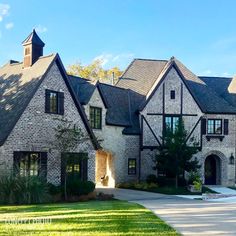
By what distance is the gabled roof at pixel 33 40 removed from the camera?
26.3 meters

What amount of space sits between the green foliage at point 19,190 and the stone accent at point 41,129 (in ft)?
4.96

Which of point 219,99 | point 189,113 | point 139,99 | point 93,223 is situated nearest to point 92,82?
point 139,99

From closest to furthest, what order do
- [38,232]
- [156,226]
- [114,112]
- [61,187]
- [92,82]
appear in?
[38,232], [156,226], [61,187], [92,82], [114,112]

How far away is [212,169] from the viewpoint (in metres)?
36.4

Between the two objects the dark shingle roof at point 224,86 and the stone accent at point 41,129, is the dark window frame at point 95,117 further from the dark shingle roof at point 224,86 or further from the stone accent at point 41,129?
the dark shingle roof at point 224,86

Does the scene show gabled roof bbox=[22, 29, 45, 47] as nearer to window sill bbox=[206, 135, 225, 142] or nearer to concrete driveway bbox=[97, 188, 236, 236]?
concrete driveway bbox=[97, 188, 236, 236]

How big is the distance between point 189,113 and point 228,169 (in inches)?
230

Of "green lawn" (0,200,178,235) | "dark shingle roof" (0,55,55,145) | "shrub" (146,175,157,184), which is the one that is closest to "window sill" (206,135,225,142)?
"shrub" (146,175,157,184)

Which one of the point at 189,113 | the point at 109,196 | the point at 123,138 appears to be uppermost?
the point at 189,113

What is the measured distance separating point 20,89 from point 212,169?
19056 millimetres

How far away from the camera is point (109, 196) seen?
23859 mm

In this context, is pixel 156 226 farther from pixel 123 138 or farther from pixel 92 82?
pixel 123 138

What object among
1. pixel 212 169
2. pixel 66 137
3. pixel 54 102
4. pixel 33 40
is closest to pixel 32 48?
pixel 33 40

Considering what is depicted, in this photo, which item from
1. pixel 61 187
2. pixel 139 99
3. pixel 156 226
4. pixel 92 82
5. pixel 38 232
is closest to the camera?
pixel 38 232
